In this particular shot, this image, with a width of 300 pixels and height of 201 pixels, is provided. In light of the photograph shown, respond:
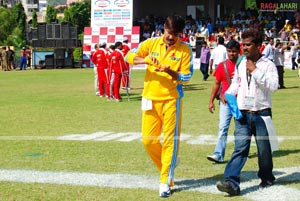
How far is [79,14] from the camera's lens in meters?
83.2

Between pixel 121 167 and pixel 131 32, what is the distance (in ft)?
83.6

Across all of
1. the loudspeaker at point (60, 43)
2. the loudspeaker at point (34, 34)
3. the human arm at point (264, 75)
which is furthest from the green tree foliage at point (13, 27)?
the human arm at point (264, 75)

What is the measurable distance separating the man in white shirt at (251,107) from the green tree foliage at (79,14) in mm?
74805

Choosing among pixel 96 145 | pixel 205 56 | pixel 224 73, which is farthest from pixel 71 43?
pixel 224 73

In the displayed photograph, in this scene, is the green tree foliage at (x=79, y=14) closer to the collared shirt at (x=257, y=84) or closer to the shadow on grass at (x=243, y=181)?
the shadow on grass at (x=243, y=181)

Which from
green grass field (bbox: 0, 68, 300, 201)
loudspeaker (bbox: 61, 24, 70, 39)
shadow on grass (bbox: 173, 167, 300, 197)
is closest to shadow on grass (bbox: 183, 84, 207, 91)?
green grass field (bbox: 0, 68, 300, 201)

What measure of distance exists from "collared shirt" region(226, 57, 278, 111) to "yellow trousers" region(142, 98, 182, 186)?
2.12 feet

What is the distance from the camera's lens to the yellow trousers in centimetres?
644

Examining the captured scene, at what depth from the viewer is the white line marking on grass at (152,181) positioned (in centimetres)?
645

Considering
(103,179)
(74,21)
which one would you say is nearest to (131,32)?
(103,179)

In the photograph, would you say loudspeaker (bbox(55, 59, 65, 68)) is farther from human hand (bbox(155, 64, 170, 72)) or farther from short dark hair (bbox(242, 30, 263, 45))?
short dark hair (bbox(242, 30, 263, 45))

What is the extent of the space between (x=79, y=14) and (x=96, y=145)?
75065mm

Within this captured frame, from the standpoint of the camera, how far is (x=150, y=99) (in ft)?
21.2

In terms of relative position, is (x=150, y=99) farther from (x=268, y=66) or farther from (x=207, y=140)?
(x=207, y=140)
